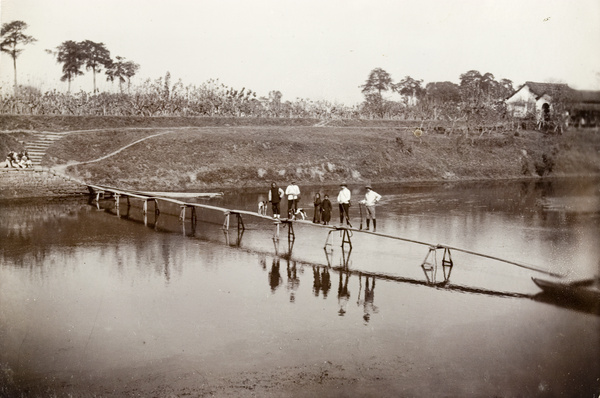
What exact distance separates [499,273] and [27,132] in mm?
31885

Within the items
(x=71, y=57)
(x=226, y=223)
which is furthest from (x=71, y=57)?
(x=226, y=223)

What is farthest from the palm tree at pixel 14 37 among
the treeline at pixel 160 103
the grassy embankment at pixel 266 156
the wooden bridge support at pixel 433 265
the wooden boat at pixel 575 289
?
the treeline at pixel 160 103

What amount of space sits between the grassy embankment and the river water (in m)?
12.2

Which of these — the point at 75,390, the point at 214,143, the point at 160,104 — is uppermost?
the point at 160,104

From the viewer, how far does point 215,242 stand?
17.8 meters

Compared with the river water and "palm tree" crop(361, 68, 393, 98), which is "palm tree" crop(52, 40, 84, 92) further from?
"palm tree" crop(361, 68, 393, 98)

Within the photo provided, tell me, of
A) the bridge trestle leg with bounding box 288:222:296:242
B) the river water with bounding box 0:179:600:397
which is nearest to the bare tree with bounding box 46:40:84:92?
the river water with bounding box 0:179:600:397

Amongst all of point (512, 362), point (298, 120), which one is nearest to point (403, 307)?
point (512, 362)

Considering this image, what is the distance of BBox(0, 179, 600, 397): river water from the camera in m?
8.66

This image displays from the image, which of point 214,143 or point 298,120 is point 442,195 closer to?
point 214,143

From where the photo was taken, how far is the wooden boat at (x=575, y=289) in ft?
40.6

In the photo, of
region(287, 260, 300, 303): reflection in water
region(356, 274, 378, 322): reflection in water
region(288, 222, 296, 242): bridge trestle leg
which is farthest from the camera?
region(288, 222, 296, 242): bridge trestle leg

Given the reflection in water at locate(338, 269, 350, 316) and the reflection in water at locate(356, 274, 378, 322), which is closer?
the reflection in water at locate(356, 274, 378, 322)

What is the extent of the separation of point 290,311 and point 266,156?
2380cm
